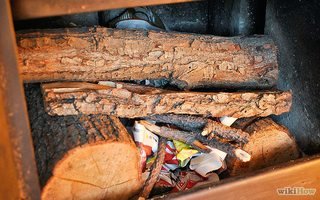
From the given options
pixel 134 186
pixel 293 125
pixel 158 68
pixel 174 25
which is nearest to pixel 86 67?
pixel 158 68

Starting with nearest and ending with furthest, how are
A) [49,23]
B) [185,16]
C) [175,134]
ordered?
[175,134]
[49,23]
[185,16]

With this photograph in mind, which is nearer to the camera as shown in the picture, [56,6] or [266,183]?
[56,6]

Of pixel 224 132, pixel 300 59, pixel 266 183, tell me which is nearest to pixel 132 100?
pixel 224 132

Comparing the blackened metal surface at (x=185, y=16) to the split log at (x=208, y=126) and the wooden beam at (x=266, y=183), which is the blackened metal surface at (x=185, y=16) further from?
the wooden beam at (x=266, y=183)

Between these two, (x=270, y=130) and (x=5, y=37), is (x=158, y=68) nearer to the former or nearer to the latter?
(x=270, y=130)

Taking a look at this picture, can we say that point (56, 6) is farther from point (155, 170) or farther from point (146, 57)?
point (155, 170)

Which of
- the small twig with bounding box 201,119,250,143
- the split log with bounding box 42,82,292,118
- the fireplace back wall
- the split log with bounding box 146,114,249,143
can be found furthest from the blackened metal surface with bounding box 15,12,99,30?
the small twig with bounding box 201,119,250,143

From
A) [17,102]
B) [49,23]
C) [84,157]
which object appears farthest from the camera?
[49,23]

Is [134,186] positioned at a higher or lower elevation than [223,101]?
lower
